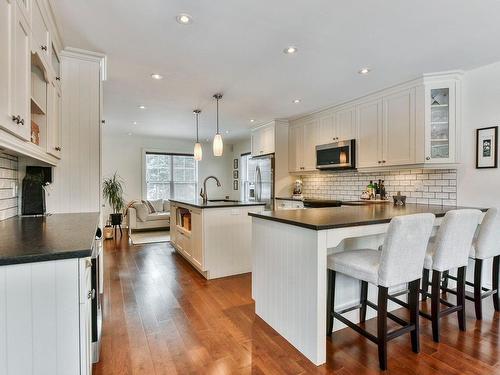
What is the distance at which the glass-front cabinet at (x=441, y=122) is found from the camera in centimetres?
312

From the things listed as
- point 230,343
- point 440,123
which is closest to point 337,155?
point 440,123

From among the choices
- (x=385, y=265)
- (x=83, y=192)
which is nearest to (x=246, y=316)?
(x=385, y=265)

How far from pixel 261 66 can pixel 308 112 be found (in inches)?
84.6

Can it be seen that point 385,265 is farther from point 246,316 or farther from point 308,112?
point 308,112

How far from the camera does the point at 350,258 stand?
6.53 feet

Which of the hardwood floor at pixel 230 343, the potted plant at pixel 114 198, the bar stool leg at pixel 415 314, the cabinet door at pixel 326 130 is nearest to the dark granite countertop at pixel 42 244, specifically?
the hardwood floor at pixel 230 343

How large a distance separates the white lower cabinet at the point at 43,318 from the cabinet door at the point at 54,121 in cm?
141

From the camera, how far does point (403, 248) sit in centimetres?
175

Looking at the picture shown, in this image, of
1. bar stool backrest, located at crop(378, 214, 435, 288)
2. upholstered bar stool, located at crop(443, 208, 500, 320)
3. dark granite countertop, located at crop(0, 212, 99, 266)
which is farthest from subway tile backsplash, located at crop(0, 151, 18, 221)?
upholstered bar stool, located at crop(443, 208, 500, 320)

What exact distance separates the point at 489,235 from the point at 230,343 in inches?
91.6

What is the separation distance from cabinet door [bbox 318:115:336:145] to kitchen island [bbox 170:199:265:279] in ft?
5.83

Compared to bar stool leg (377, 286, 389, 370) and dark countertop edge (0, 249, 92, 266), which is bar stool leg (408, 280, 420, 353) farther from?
dark countertop edge (0, 249, 92, 266)

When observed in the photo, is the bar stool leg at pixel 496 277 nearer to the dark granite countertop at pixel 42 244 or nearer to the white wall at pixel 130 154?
the dark granite countertop at pixel 42 244

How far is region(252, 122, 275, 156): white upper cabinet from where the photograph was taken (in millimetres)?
5508
